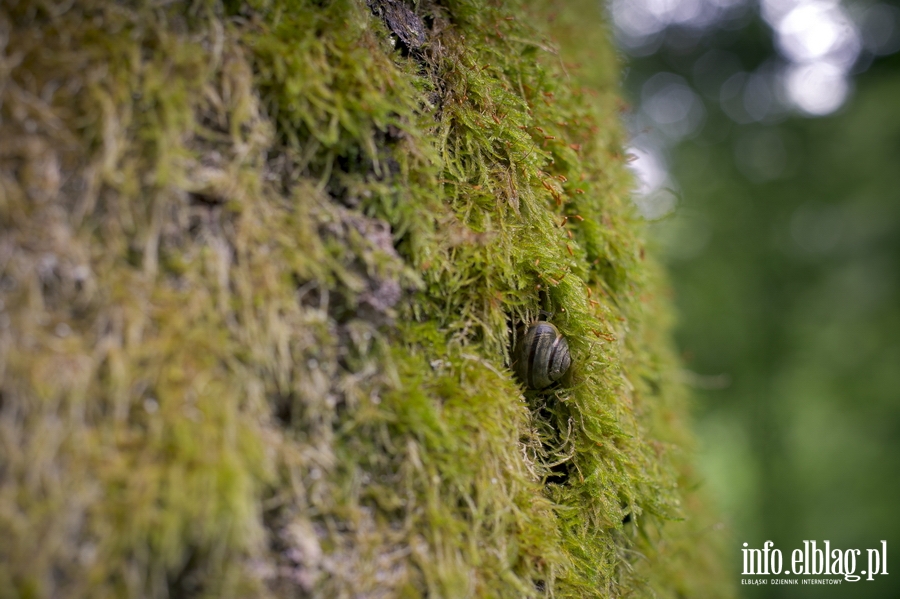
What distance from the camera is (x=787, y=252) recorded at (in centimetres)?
677

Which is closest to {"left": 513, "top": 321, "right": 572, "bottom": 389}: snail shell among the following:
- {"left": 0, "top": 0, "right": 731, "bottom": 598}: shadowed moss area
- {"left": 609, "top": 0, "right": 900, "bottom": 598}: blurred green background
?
{"left": 0, "top": 0, "right": 731, "bottom": 598}: shadowed moss area

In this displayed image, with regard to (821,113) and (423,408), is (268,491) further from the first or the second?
(821,113)

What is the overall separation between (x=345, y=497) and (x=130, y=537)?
31 centimetres

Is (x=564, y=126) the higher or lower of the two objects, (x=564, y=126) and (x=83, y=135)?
the higher

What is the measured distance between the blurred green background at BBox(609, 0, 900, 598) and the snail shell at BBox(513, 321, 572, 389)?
17.0 feet

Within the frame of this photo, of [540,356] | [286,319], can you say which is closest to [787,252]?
[540,356]

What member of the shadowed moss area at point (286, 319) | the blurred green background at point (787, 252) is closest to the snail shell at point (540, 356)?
the shadowed moss area at point (286, 319)

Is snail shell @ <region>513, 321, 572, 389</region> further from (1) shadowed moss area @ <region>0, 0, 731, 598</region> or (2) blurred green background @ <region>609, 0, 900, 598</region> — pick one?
(2) blurred green background @ <region>609, 0, 900, 598</region>

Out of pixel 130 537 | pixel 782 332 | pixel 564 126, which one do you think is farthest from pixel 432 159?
pixel 782 332

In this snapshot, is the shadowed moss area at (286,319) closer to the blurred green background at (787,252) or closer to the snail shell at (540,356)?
the snail shell at (540,356)

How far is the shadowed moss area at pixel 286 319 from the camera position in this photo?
0.69m

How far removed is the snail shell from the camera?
1.15 meters

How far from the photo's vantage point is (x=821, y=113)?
6449 mm

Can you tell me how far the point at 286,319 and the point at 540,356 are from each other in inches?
22.5
